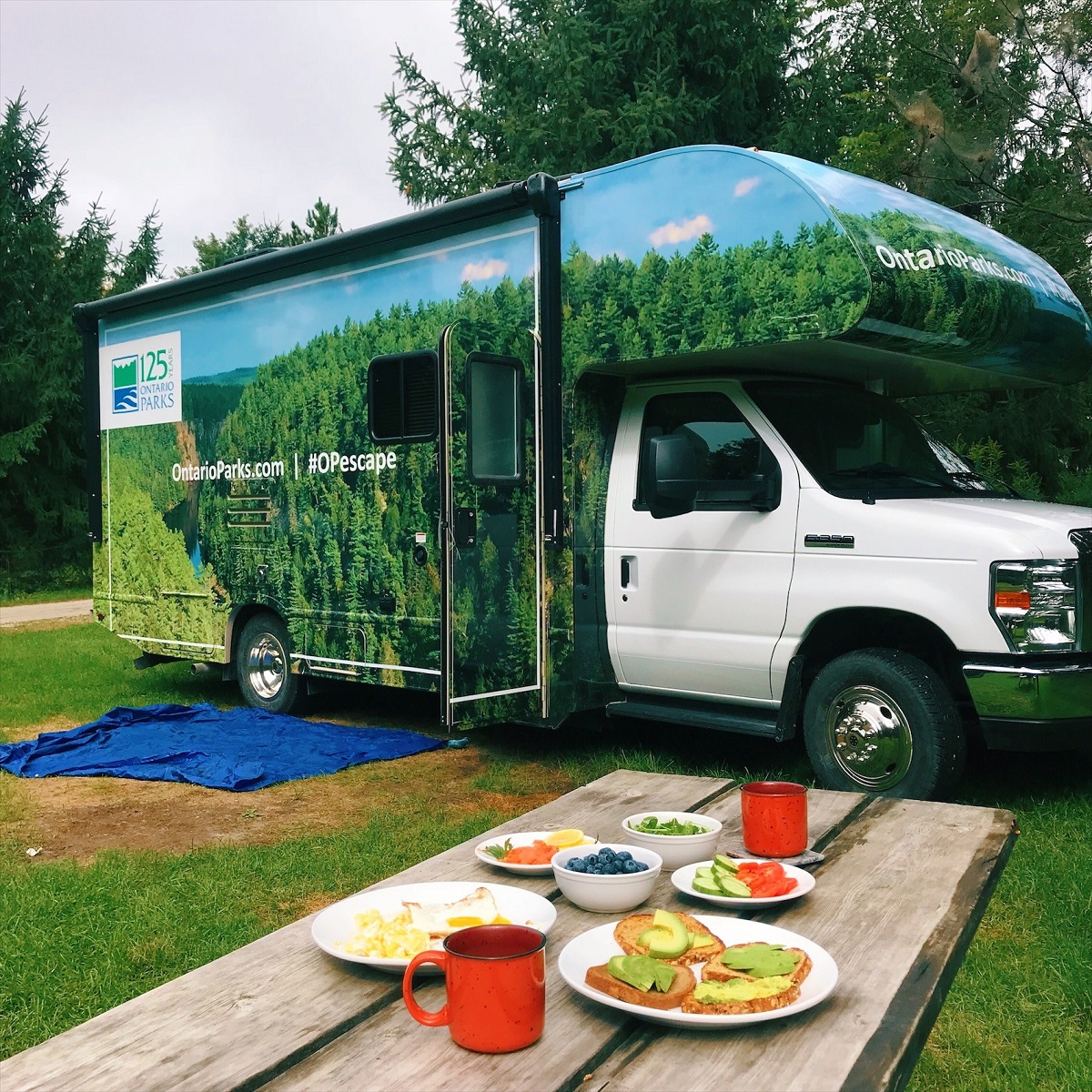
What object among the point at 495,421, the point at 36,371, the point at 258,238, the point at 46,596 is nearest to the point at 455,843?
the point at 495,421

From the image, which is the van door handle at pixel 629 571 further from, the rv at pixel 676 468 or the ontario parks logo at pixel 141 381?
the ontario parks logo at pixel 141 381

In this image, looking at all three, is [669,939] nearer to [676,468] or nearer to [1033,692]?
[1033,692]

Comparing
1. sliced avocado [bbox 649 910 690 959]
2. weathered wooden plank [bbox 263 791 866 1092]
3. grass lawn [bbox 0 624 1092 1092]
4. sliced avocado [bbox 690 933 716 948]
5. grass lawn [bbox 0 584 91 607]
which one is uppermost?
sliced avocado [bbox 649 910 690 959]

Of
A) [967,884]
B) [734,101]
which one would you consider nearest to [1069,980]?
[967,884]

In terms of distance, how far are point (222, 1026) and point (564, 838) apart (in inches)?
39.8

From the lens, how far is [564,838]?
2.64 meters

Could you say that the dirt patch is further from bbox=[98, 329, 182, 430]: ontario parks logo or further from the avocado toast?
the avocado toast

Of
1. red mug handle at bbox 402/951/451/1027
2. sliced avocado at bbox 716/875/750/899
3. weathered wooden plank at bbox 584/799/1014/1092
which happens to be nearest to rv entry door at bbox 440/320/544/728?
weathered wooden plank at bbox 584/799/1014/1092

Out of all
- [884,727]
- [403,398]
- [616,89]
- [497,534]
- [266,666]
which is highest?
[616,89]

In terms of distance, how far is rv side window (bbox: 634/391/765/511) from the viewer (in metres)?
6.39

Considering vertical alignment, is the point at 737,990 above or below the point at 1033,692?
above

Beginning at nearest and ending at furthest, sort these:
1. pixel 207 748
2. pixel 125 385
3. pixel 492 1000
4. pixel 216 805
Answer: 1. pixel 492 1000
2. pixel 216 805
3. pixel 207 748
4. pixel 125 385

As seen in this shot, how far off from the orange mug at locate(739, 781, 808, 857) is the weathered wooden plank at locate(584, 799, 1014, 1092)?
0.10m

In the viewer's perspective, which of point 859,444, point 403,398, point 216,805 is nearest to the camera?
point 859,444
